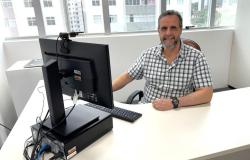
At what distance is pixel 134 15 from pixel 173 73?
1867 millimetres

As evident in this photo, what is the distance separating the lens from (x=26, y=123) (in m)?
1.32

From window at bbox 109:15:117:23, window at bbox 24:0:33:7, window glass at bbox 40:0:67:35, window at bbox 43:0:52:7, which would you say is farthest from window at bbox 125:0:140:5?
window at bbox 24:0:33:7

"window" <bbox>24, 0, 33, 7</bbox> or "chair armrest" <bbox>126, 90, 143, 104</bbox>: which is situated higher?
"window" <bbox>24, 0, 33, 7</bbox>

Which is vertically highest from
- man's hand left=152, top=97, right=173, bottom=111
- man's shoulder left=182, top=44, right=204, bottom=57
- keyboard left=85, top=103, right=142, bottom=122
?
man's shoulder left=182, top=44, right=204, bottom=57

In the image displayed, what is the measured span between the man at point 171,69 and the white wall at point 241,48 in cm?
213

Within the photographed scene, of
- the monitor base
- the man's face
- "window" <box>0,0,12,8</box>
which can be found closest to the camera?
the monitor base

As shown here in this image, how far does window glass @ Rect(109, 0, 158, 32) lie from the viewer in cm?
314

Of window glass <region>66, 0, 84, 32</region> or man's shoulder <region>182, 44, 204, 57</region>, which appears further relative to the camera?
window glass <region>66, 0, 84, 32</region>

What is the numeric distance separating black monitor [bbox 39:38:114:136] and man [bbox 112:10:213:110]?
69 cm

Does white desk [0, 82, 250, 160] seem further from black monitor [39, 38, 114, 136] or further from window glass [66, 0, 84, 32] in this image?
window glass [66, 0, 84, 32]

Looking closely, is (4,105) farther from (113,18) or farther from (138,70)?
(113,18)

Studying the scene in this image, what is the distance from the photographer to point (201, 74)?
1.54 meters

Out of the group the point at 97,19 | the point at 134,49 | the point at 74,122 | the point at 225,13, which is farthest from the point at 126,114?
the point at 225,13

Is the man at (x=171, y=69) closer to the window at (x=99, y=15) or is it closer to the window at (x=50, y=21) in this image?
the window at (x=99, y=15)
